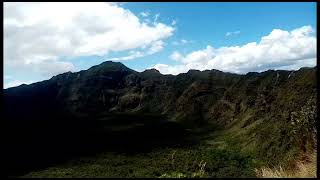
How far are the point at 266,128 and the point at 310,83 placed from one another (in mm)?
17090

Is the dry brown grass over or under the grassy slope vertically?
over

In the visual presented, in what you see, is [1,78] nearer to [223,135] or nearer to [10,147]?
[223,135]

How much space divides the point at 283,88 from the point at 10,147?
10567cm

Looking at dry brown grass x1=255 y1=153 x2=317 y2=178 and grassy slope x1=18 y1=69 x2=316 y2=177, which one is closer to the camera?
dry brown grass x1=255 y1=153 x2=317 y2=178

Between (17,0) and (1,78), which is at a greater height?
(17,0)

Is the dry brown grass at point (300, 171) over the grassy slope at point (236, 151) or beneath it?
over

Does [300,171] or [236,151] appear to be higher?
[300,171]

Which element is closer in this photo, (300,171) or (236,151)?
(300,171)

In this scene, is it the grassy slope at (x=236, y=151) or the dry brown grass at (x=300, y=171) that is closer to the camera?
the dry brown grass at (x=300, y=171)

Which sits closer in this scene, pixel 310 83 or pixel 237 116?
pixel 310 83

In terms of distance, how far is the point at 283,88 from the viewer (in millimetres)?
158000

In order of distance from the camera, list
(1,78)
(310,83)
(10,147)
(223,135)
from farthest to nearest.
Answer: (10,147) → (223,135) → (310,83) → (1,78)

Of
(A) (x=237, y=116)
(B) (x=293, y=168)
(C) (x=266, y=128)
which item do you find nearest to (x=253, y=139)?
(C) (x=266, y=128)

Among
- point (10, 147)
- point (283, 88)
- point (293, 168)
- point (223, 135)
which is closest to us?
point (293, 168)
